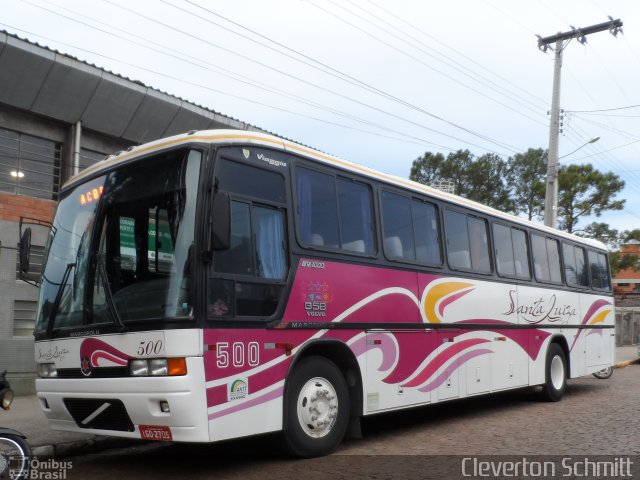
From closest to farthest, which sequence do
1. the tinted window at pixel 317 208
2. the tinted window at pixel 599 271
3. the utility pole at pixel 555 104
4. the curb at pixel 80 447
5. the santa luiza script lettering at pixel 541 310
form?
the tinted window at pixel 317 208 < the curb at pixel 80 447 < the santa luiza script lettering at pixel 541 310 < the tinted window at pixel 599 271 < the utility pole at pixel 555 104

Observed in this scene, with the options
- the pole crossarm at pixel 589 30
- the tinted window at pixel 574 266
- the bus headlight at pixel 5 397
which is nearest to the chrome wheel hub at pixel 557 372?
the tinted window at pixel 574 266

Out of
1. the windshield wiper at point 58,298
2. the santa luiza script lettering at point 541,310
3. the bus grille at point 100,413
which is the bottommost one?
the bus grille at point 100,413

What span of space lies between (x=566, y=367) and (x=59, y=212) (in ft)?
32.0

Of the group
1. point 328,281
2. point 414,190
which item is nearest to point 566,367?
point 414,190

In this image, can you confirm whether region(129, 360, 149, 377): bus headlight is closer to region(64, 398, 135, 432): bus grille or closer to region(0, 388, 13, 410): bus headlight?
region(64, 398, 135, 432): bus grille

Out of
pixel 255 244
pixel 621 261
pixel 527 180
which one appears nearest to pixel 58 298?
pixel 255 244

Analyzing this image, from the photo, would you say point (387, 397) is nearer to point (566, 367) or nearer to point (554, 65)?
point (566, 367)

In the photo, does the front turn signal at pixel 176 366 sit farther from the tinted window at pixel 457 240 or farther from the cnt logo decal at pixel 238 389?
the tinted window at pixel 457 240

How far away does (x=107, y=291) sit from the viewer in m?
6.37

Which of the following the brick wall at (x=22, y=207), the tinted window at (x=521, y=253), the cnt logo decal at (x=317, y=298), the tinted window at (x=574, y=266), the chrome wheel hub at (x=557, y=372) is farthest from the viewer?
the tinted window at (x=574, y=266)

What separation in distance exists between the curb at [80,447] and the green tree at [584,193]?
32.1m

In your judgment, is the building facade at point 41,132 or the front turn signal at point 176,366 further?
the building facade at point 41,132

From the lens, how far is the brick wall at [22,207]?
12953 millimetres

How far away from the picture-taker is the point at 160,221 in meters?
6.33
